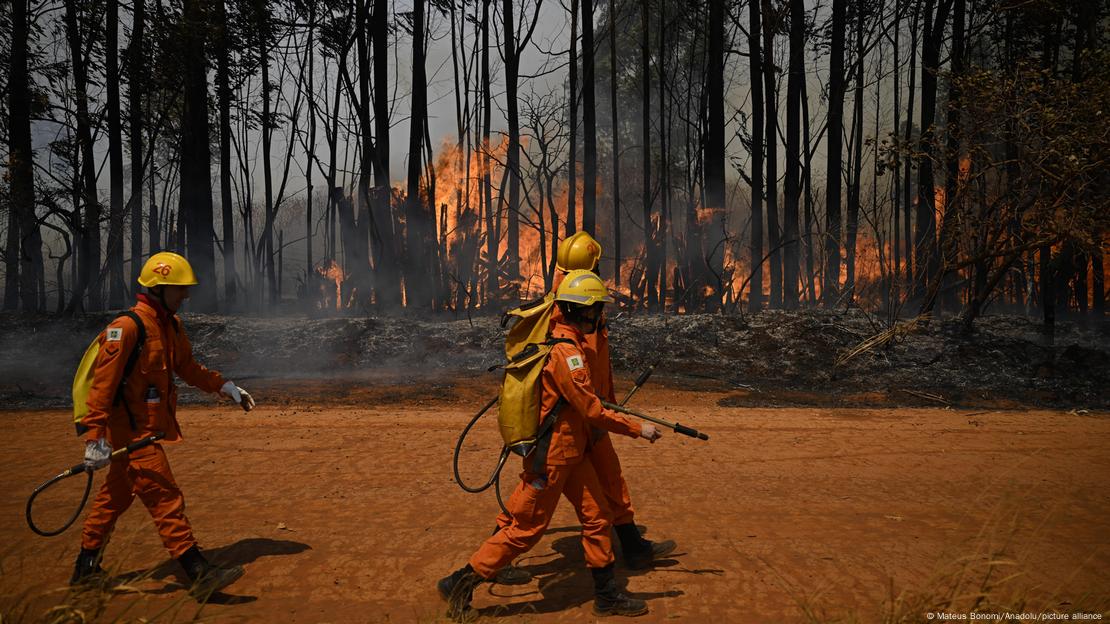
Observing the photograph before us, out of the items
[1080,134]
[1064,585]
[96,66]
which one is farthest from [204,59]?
[1064,585]

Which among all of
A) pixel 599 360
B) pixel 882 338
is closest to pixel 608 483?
pixel 599 360

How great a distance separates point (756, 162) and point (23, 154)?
1792 cm

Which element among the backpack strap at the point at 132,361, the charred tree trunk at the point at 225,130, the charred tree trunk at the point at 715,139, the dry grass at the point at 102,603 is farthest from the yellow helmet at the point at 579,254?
the charred tree trunk at the point at 225,130

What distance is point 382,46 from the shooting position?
19422mm

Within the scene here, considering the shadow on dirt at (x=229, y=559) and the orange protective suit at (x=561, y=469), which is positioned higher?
the orange protective suit at (x=561, y=469)

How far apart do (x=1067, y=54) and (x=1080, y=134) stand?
20932mm

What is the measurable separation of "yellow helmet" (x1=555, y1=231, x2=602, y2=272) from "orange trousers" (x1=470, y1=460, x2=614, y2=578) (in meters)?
2.10

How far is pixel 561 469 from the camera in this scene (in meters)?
4.03

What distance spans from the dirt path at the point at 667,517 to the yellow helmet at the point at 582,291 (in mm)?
1742

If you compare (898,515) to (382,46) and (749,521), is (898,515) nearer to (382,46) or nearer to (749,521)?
(749,521)

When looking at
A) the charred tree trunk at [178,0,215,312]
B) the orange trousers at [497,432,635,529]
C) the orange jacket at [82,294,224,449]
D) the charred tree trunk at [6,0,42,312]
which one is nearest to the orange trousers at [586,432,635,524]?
the orange trousers at [497,432,635,529]

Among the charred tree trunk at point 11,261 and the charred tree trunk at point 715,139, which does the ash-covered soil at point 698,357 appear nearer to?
the charred tree trunk at point 715,139

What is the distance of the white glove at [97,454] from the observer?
391 cm

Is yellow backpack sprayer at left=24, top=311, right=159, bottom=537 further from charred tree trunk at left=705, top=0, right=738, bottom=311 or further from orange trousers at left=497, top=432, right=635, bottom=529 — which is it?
charred tree trunk at left=705, top=0, right=738, bottom=311
